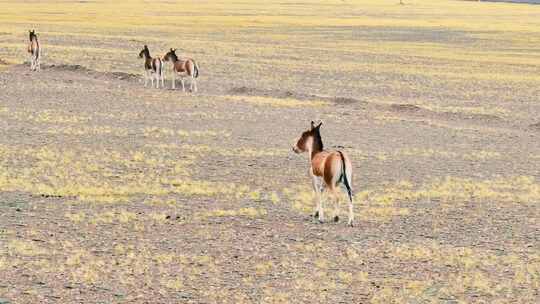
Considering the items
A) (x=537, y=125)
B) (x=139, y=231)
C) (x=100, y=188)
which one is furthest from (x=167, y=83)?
(x=139, y=231)

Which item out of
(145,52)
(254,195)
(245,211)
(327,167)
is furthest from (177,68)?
(327,167)

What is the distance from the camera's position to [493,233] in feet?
48.4

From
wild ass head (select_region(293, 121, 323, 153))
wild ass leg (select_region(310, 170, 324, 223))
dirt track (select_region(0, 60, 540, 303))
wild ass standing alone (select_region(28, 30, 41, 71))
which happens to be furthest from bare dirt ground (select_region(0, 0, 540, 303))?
wild ass standing alone (select_region(28, 30, 41, 71))

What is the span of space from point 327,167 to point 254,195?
12.0 feet

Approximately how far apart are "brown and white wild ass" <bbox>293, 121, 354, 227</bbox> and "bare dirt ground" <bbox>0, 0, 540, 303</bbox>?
0.50 metres

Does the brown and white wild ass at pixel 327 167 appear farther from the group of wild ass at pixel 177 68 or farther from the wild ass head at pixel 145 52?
the wild ass head at pixel 145 52

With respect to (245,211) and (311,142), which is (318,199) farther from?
(245,211)

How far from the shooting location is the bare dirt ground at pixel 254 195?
11.7 metres

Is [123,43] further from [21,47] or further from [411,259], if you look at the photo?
[411,259]

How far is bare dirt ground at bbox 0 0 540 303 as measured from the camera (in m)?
11.7

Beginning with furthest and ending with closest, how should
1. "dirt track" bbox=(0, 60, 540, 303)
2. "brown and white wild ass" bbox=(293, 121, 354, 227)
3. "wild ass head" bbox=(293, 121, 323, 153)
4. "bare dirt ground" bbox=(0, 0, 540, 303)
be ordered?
"wild ass head" bbox=(293, 121, 323, 153), "brown and white wild ass" bbox=(293, 121, 354, 227), "bare dirt ground" bbox=(0, 0, 540, 303), "dirt track" bbox=(0, 60, 540, 303)

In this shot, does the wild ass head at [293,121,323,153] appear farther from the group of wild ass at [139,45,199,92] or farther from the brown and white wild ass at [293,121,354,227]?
the group of wild ass at [139,45,199,92]

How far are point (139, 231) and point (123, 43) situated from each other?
160 feet

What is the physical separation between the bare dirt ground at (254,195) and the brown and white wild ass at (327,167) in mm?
505
